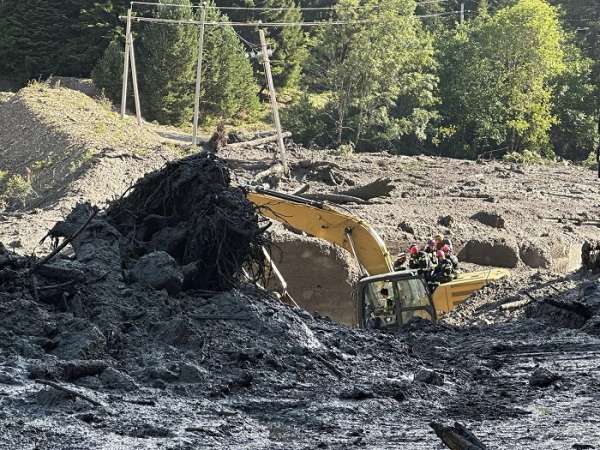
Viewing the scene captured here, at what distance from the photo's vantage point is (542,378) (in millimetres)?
11867

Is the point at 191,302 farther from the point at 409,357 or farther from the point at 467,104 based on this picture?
the point at 467,104

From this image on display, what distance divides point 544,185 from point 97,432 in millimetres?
34109

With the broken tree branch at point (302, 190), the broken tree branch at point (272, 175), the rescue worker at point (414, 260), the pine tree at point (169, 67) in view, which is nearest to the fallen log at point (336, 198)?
the broken tree branch at point (302, 190)

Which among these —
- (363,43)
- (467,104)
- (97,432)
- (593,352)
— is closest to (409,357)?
(593,352)

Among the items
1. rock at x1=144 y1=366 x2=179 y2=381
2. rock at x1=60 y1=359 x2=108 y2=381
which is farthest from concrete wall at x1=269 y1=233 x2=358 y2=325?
rock at x1=60 y1=359 x2=108 y2=381

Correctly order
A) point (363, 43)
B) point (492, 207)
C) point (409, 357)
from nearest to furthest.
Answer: point (409, 357) → point (492, 207) → point (363, 43)

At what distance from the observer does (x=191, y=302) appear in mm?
12516

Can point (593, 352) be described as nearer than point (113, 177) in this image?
Yes

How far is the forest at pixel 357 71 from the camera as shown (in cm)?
5000

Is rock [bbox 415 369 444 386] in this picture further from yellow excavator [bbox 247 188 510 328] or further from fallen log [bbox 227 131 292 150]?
fallen log [bbox 227 131 292 150]

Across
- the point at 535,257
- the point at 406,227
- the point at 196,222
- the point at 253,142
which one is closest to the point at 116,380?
the point at 196,222

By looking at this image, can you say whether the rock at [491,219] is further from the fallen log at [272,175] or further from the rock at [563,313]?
the rock at [563,313]

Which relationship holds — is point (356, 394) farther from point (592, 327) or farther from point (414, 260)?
point (414, 260)

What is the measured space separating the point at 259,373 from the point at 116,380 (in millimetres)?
1561
